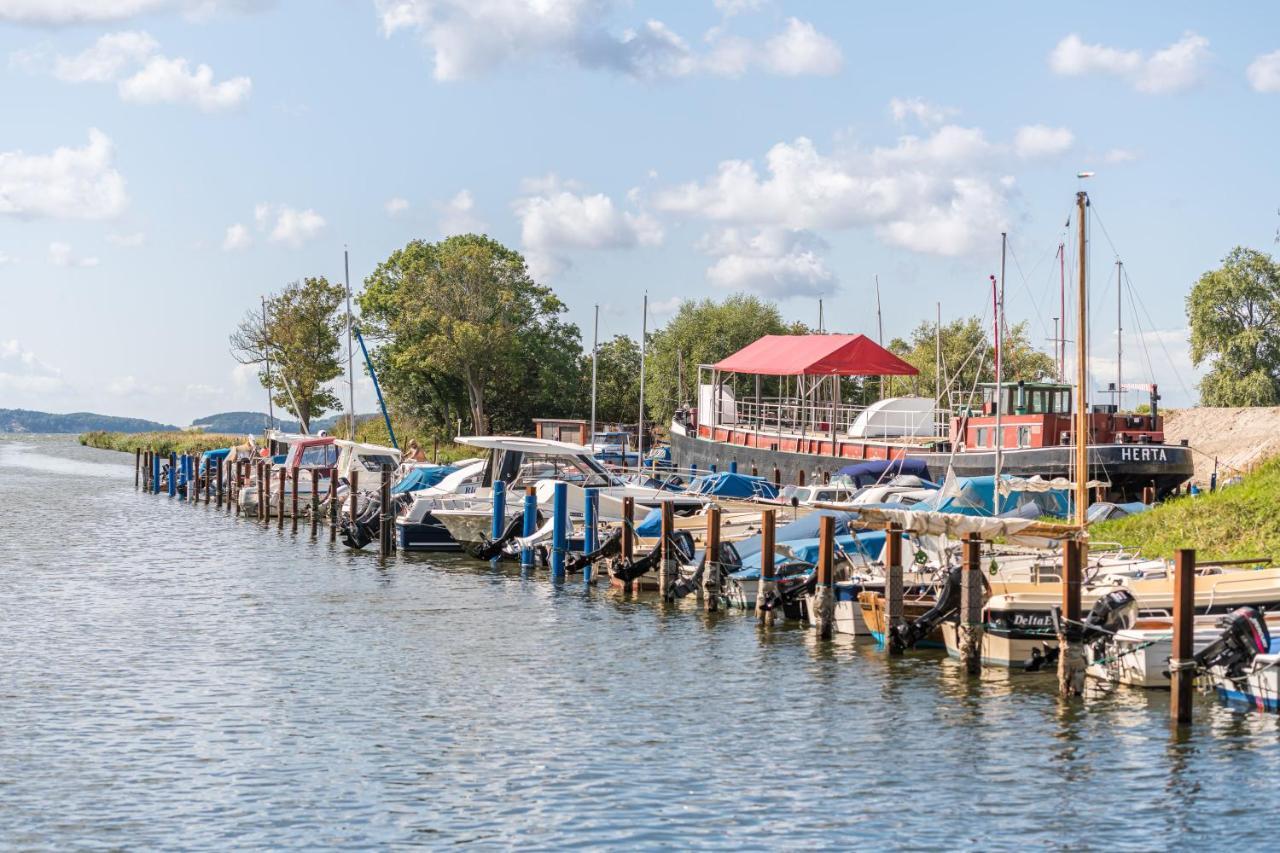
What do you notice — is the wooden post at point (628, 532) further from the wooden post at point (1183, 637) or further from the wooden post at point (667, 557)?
the wooden post at point (1183, 637)

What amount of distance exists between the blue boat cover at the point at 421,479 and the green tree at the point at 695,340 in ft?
160

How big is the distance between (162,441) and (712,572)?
358 feet

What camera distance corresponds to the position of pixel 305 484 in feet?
206

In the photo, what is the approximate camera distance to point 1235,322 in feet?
337

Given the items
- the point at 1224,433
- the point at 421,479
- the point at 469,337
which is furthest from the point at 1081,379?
the point at 469,337

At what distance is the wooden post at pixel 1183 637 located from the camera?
66.7 ft

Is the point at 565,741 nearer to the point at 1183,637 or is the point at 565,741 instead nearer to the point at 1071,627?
the point at 1071,627

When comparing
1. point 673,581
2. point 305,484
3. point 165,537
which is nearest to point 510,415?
point 305,484

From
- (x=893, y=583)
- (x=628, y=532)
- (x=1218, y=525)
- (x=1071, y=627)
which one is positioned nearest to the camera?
(x=1071, y=627)

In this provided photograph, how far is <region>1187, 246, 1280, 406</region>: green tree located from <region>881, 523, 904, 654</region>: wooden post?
79623 mm

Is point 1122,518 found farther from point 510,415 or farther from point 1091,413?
point 510,415

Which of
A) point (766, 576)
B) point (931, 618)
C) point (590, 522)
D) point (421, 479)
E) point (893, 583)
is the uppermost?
point (421, 479)

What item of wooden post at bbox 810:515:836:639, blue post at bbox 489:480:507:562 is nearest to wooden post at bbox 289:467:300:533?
blue post at bbox 489:480:507:562

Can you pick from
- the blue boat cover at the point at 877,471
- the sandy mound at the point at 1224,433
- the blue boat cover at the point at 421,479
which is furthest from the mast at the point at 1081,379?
the sandy mound at the point at 1224,433
